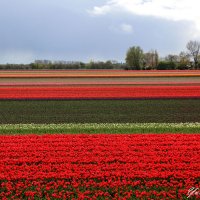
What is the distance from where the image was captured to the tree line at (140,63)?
9546cm

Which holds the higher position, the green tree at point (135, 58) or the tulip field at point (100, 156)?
the green tree at point (135, 58)

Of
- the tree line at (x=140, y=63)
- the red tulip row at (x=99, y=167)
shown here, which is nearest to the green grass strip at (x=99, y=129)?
the red tulip row at (x=99, y=167)

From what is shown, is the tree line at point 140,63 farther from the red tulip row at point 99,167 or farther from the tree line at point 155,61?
the red tulip row at point 99,167

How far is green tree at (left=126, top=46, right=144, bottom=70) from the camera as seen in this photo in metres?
100

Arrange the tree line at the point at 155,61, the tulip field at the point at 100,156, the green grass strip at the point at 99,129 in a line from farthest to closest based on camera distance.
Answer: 1. the tree line at the point at 155,61
2. the green grass strip at the point at 99,129
3. the tulip field at the point at 100,156

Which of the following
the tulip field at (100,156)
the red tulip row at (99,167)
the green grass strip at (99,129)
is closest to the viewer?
the red tulip row at (99,167)

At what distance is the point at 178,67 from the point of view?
9394 centimetres

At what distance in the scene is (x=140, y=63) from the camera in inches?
3981

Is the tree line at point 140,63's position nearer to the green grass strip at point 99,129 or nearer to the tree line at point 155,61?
the tree line at point 155,61

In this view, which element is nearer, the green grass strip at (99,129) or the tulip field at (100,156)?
the tulip field at (100,156)

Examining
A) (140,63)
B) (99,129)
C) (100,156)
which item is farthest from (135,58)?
(100,156)

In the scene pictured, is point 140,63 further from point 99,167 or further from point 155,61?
point 99,167

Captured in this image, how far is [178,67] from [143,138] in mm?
79888

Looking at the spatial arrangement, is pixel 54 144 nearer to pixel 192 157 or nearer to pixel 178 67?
pixel 192 157
